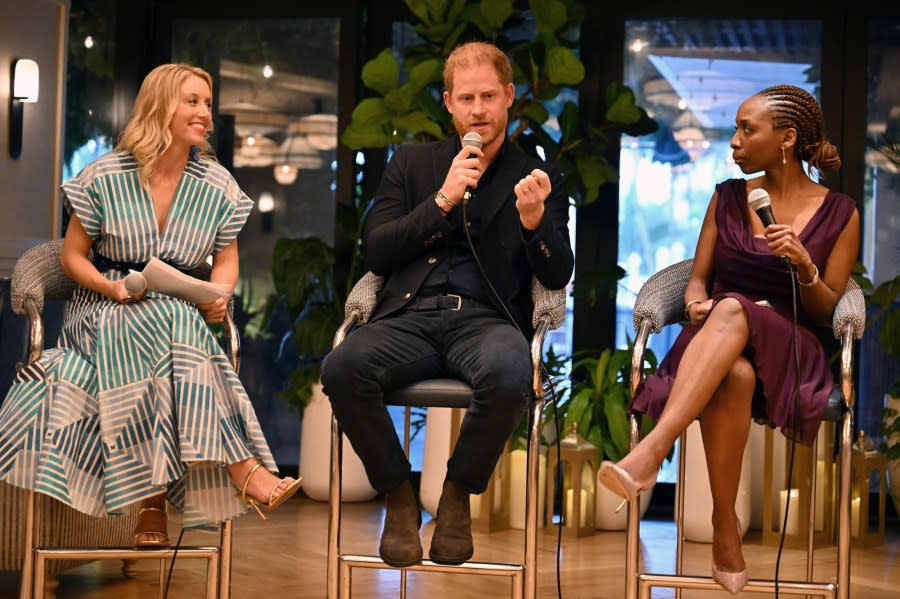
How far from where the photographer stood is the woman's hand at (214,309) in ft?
10.1

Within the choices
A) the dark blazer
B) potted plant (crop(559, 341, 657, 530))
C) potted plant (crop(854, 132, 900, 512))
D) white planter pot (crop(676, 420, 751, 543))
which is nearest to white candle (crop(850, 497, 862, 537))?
potted plant (crop(854, 132, 900, 512))

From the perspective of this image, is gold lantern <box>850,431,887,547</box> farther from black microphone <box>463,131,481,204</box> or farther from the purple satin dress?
black microphone <box>463,131,481,204</box>

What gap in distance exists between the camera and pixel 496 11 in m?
4.66

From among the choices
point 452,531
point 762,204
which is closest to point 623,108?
point 762,204

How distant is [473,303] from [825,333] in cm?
234

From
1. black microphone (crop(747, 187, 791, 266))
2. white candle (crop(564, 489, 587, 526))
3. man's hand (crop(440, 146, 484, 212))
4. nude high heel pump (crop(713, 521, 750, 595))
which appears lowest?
white candle (crop(564, 489, 587, 526))

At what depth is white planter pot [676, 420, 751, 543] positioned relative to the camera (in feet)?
15.0

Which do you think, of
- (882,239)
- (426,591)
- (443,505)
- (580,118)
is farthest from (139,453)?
(882,239)

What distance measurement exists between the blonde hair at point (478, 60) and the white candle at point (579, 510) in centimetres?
198

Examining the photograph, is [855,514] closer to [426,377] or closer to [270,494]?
[426,377]

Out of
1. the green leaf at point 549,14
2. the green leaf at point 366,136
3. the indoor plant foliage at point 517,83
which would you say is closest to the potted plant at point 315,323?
the green leaf at point 366,136

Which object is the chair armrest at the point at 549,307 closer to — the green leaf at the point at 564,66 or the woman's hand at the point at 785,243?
the woman's hand at the point at 785,243

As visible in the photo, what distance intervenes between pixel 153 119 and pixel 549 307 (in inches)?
45.0

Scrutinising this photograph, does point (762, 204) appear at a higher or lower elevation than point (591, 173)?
lower
